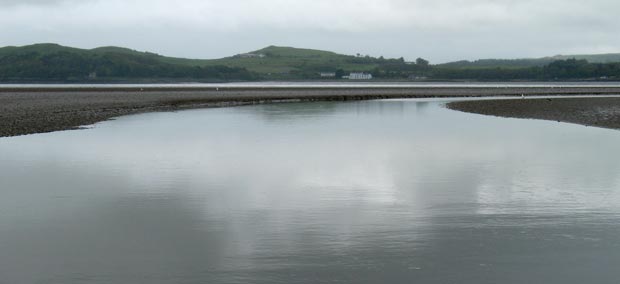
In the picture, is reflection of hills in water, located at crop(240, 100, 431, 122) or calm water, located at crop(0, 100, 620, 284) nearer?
calm water, located at crop(0, 100, 620, 284)

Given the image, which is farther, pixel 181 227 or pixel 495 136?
pixel 495 136

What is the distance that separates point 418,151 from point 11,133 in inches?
884

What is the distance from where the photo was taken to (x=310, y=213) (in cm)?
1684

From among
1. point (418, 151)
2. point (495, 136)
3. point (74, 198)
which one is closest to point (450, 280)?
point (74, 198)

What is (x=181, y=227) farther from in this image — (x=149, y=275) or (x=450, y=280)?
(x=450, y=280)

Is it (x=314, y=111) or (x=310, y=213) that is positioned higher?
(x=310, y=213)

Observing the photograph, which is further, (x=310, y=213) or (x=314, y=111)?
(x=314, y=111)

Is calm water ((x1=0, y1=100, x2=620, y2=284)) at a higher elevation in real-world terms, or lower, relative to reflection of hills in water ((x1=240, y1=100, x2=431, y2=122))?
higher

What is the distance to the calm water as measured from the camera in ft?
39.8

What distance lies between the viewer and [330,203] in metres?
18.1

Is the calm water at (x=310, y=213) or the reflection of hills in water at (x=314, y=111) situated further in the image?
the reflection of hills in water at (x=314, y=111)

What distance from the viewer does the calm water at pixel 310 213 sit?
12.1 meters

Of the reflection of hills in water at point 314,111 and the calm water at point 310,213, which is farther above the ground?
the calm water at point 310,213

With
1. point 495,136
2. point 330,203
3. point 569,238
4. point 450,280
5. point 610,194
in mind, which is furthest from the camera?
point 495,136
